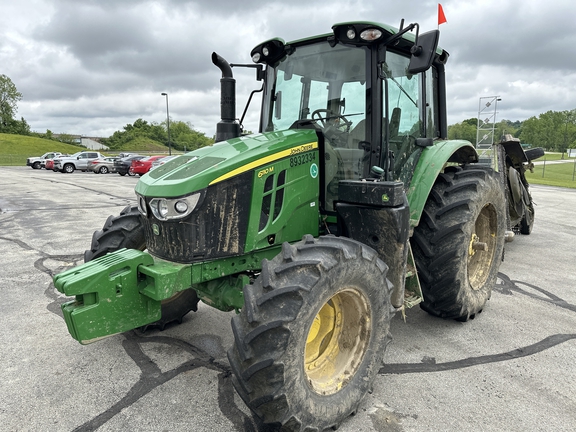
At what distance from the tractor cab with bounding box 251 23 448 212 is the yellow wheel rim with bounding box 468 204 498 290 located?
1.23m

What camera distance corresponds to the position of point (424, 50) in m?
2.96

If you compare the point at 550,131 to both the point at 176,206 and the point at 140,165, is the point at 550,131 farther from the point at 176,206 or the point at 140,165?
the point at 176,206

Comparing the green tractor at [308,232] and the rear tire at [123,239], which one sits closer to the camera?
the green tractor at [308,232]

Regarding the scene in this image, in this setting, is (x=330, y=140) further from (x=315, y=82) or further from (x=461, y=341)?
(x=461, y=341)

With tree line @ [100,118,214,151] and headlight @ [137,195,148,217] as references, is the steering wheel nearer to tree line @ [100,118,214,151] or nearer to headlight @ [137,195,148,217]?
headlight @ [137,195,148,217]

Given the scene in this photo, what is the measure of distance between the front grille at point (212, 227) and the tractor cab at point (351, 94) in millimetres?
875

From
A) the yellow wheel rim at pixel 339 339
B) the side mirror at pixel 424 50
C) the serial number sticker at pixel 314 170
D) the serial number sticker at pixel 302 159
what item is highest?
the side mirror at pixel 424 50

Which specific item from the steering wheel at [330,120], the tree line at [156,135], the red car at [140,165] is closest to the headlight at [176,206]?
the steering wheel at [330,120]

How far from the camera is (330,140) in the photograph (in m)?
3.42

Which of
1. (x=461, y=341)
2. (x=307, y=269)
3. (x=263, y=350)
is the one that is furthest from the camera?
(x=461, y=341)

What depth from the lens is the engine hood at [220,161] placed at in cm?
267

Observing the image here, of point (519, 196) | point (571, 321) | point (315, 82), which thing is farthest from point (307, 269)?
point (519, 196)

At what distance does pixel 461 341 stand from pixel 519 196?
14.1 feet

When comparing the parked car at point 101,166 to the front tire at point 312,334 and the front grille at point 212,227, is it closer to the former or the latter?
the front grille at point 212,227
